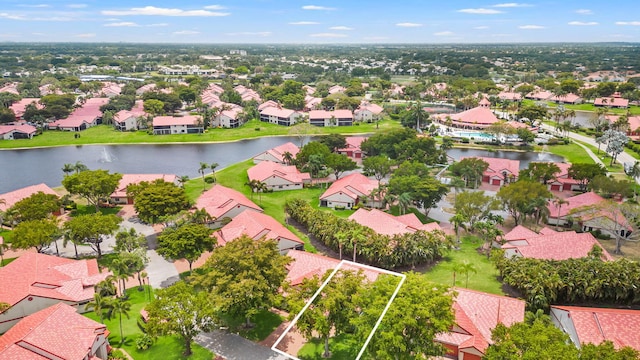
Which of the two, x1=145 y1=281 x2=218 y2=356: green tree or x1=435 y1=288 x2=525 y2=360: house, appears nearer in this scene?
x1=145 y1=281 x2=218 y2=356: green tree

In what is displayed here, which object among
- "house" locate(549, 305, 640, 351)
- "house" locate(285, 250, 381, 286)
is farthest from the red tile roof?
"house" locate(285, 250, 381, 286)

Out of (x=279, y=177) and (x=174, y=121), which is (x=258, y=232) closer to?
(x=279, y=177)

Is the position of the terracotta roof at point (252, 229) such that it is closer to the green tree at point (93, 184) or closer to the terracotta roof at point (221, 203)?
the terracotta roof at point (221, 203)

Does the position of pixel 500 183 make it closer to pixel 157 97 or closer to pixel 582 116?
pixel 582 116

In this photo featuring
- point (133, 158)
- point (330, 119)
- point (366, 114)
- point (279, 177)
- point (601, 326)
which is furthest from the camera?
point (366, 114)

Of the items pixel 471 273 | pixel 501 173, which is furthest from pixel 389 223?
pixel 501 173

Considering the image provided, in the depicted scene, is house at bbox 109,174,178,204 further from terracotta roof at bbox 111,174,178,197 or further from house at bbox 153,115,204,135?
house at bbox 153,115,204,135
